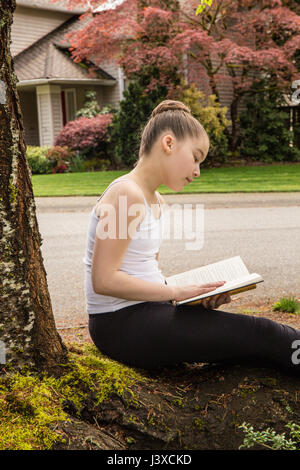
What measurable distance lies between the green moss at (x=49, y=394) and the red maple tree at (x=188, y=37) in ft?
45.9

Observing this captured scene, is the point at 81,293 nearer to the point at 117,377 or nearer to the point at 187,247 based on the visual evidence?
the point at 187,247

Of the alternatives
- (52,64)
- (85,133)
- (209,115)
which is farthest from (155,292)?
(52,64)

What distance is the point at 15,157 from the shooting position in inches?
82.2

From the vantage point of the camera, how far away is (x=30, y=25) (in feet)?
73.3

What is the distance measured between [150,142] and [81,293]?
10.9 ft

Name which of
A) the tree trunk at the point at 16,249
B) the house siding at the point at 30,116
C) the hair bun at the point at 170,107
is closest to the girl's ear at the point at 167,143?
the hair bun at the point at 170,107

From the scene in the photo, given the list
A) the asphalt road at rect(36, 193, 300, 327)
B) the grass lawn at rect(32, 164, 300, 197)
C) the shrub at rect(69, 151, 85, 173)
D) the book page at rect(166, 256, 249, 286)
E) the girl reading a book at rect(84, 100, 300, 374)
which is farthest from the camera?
the shrub at rect(69, 151, 85, 173)

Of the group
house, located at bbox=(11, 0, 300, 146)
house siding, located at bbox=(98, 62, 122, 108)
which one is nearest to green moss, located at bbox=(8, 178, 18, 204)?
house, located at bbox=(11, 0, 300, 146)

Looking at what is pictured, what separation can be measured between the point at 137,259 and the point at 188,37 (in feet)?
45.4

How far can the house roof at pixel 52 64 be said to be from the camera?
2050 centimetres

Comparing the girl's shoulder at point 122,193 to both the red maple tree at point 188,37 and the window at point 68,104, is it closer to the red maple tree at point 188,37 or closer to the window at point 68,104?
the red maple tree at point 188,37

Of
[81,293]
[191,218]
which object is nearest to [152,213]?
[81,293]

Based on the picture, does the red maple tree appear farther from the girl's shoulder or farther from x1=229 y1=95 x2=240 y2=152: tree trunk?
the girl's shoulder

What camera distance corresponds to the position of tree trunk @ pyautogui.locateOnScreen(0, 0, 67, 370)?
6.75ft
